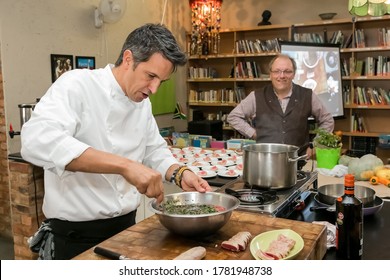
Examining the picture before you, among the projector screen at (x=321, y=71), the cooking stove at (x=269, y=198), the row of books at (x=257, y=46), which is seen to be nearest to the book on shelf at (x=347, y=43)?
the projector screen at (x=321, y=71)

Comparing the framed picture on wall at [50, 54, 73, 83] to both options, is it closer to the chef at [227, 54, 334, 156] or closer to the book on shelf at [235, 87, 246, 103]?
the chef at [227, 54, 334, 156]

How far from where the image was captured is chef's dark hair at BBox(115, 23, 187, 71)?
1.41 m

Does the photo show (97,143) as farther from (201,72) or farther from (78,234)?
(201,72)

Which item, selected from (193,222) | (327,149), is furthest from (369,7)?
(193,222)

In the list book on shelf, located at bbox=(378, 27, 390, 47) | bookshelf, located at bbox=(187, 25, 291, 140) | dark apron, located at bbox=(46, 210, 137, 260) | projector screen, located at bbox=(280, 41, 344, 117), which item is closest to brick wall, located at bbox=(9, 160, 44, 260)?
dark apron, located at bbox=(46, 210, 137, 260)

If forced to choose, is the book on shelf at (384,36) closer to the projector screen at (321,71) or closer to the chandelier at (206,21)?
the projector screen at (321,71)

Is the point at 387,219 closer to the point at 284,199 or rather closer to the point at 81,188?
the point at 284,199

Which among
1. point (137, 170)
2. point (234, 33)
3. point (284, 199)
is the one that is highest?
point (234, 33)

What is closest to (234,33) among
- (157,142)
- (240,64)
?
(240,64)

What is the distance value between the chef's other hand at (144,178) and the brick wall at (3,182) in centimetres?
306

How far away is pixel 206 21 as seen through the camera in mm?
5387

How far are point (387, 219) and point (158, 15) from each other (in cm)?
490

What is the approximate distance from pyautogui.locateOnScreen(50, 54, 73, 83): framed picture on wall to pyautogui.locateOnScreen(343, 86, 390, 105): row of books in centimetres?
352

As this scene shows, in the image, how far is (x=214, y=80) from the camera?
6262 millimetres
